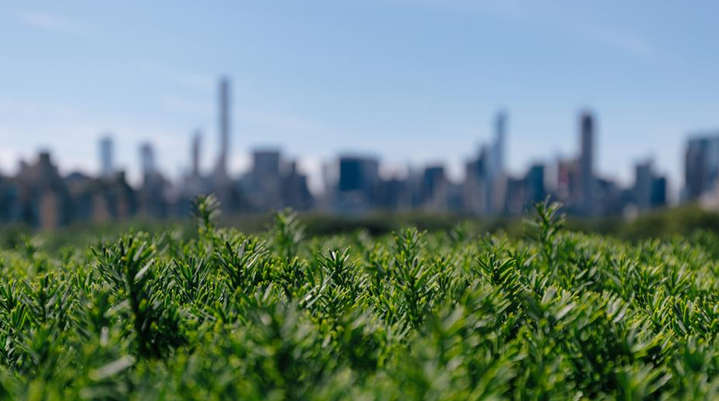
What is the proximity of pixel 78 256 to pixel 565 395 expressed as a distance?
21.4ft

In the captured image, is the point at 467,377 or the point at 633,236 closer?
the point at 467,377

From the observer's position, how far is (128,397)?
95.5 inches

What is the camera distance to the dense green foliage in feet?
8.04

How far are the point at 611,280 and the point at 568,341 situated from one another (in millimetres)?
2285

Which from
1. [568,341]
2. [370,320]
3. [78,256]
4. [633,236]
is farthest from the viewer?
[633,236]

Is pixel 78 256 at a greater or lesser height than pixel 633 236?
greater

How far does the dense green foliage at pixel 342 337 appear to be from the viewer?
2.45 meters

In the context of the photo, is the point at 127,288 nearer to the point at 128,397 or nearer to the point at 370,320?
the point at 128,397

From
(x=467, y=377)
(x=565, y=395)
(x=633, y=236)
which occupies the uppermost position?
(x=467, y=377)

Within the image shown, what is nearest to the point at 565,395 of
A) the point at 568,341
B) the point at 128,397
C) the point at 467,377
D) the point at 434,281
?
the point at 568,341

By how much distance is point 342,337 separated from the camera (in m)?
3.03

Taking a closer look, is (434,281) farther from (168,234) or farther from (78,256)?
(78,256)

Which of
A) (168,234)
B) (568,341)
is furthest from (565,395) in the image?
(168,234)

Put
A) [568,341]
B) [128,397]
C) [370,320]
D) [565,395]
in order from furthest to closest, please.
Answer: [370,320] → [568,341] → [565,395] → [128,397]
